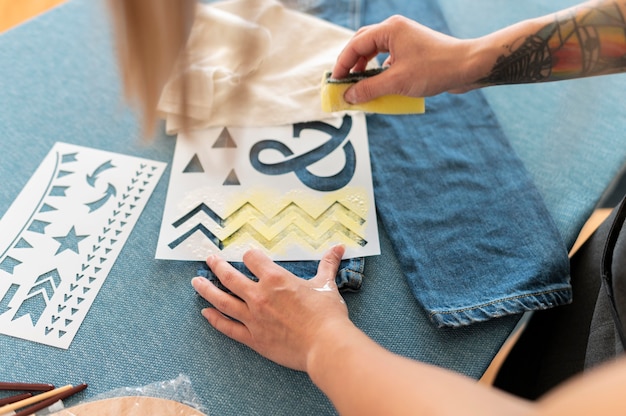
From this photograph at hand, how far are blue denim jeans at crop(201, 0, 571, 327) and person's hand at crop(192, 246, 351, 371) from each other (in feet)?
0.11

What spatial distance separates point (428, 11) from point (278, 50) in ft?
0.99

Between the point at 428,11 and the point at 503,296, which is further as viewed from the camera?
the point at 428,11

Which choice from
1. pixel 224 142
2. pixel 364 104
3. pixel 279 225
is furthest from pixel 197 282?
pixel 364 104

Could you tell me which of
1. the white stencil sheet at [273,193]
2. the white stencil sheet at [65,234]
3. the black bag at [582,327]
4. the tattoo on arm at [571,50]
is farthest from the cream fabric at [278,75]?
the black bag at [582,327]

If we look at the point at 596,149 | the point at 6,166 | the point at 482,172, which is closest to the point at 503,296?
the point at 482,172

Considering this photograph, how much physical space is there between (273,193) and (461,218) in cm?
27

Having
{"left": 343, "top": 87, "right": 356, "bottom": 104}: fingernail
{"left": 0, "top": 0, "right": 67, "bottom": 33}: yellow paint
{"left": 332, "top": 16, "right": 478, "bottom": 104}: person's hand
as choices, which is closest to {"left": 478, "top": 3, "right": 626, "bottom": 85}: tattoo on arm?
{"left": 332, "top": 16, "right": 478, "bottom": 104}: person's hand

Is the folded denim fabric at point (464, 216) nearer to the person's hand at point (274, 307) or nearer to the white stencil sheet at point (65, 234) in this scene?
the person's hand at point (274, 307)

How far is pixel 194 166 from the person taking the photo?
0.79m

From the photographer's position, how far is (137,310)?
0.65 m

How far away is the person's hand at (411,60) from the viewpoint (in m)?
0.73

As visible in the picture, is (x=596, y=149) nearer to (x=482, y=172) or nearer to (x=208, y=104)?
(x=482, y=172)

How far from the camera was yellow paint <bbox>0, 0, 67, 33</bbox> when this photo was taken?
3.36 ft

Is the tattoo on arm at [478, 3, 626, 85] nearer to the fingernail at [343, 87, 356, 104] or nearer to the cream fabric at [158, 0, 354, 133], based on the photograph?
the fingernail at [343, 87, 356, 104]
